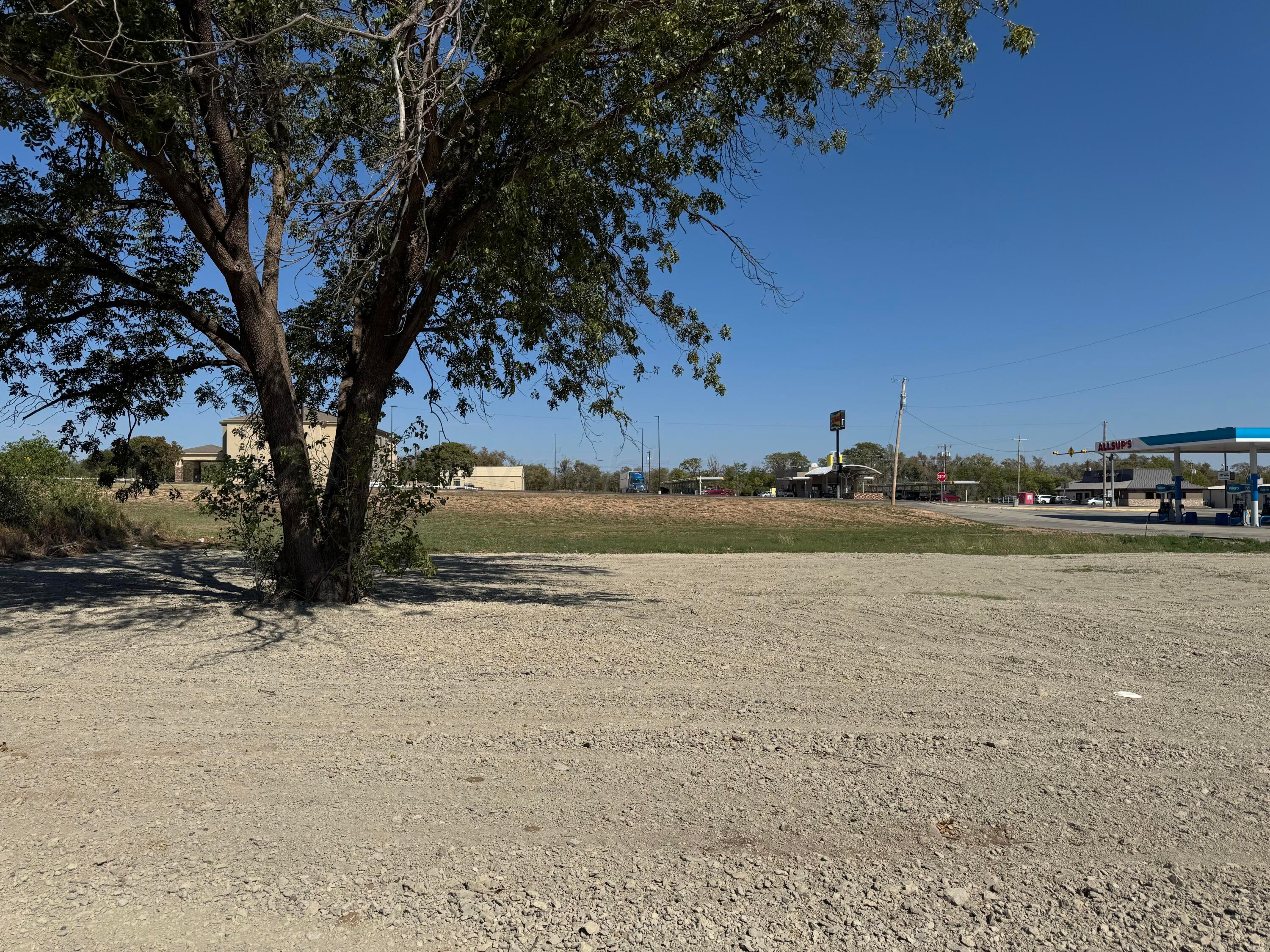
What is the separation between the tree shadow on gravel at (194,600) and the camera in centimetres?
792

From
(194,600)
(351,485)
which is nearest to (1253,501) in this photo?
(351,485)

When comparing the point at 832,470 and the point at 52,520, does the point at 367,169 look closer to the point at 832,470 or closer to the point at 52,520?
the point at 52,520

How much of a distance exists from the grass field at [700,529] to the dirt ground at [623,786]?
3865 mm

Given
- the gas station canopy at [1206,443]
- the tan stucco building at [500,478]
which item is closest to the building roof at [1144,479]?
the gas station canopy at [1206,443]

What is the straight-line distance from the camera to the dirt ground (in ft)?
10.0

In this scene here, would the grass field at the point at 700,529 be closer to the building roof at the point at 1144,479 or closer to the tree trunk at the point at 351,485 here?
the tree trunk at the point at 351,485

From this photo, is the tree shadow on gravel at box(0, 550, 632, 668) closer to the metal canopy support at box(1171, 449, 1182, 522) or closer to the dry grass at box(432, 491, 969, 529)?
the dry grass at box(432, 491, 969, 529)

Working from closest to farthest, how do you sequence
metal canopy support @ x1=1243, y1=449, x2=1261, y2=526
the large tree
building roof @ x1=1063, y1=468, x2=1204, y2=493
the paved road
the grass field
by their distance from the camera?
the large tree
the grass field
the paved road
metal canopy support @ x1=1243, y1=449, x2=1261, y2=526
building roof @ x1=1063, y1=468, x2=1204, y2=493

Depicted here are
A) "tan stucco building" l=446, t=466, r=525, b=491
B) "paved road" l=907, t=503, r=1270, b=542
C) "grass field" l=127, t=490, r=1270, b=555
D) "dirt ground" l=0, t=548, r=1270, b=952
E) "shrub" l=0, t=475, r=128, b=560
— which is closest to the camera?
"dirt ground" l=0, t=548, r=1270, b=952

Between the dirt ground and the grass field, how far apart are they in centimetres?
387

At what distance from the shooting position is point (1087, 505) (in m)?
88.9

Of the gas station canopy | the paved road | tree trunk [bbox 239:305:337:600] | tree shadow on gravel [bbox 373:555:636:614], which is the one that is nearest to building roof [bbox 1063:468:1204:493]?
Result: the paved road

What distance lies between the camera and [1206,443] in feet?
140

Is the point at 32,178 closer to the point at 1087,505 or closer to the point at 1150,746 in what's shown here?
the point at 1150,746
